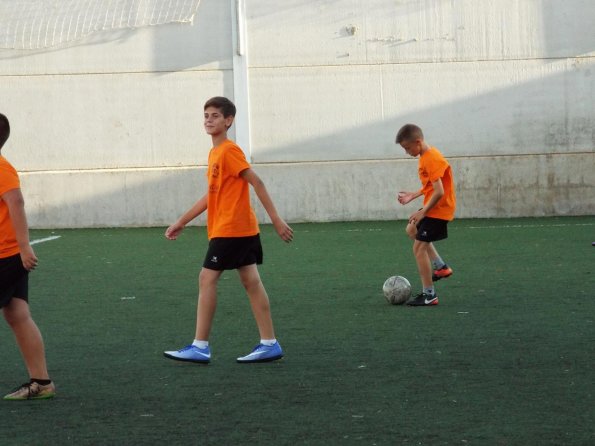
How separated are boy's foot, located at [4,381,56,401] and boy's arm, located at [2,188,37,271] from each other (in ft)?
2.11

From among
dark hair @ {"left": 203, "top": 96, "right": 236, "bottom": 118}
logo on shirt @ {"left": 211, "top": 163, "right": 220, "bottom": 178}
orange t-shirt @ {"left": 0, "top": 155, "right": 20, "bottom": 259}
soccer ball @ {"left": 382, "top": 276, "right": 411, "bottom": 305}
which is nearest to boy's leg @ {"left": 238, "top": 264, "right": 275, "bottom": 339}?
logo on shirt @ {"left": 211, "top": 163, "right": 220, "bottom": 178}

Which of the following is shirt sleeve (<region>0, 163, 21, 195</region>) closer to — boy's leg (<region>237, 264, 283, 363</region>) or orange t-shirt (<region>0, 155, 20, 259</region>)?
orange t-shirt (<region>0, 155, 20, 259</region>)

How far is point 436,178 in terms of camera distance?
31.1 ft

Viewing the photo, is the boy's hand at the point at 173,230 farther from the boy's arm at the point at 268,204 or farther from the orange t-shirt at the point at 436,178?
the orange t-shirt at the point at 436,178

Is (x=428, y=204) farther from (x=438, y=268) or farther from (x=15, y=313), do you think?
(x=15, y=313)

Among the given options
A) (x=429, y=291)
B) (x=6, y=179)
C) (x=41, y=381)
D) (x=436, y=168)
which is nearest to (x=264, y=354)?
(x=41, y=381)

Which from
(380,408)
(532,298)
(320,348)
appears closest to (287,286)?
(532,298)

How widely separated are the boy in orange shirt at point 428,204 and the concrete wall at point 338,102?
29.8ft

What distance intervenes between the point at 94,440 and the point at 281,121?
47.3 ft

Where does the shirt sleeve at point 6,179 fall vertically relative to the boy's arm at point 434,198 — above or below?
above

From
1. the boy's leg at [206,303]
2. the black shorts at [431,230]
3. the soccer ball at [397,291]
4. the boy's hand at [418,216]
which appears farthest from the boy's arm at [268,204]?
the black shorts at [431,230]

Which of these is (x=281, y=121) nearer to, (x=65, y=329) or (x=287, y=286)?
(x=287, y=286)

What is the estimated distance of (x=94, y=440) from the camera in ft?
16.5

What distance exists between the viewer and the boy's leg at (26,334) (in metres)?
5.86
